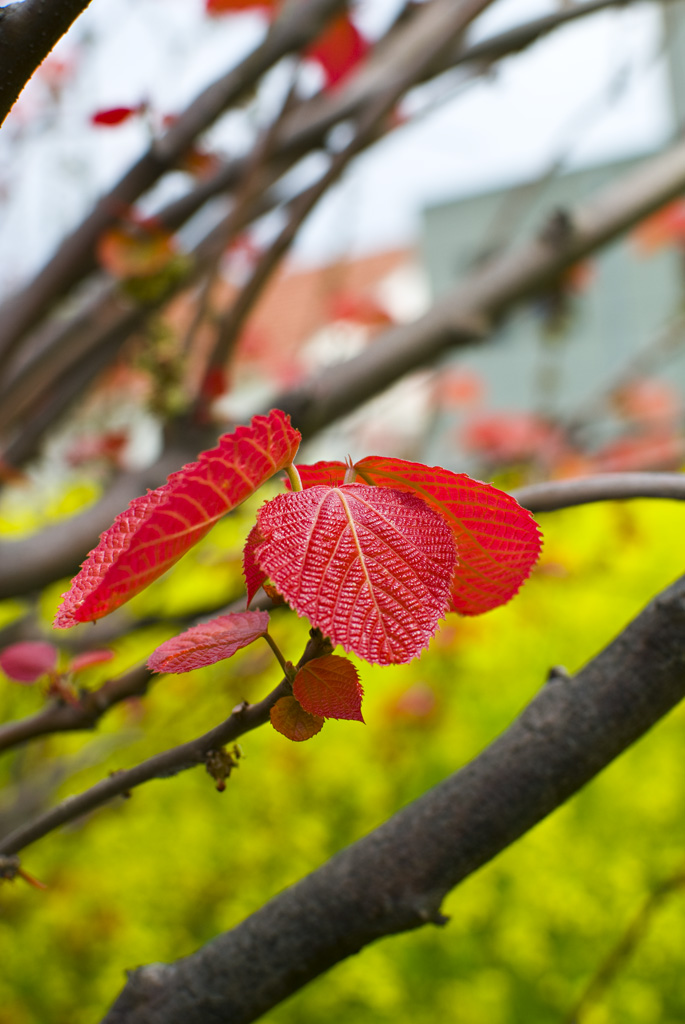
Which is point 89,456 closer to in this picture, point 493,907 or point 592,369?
point 493,907

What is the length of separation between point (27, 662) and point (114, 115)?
75cm

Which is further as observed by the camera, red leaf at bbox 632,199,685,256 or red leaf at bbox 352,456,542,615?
red leaf at bbox 632,199,685,256

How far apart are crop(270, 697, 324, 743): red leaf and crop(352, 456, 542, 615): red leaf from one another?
103 mm

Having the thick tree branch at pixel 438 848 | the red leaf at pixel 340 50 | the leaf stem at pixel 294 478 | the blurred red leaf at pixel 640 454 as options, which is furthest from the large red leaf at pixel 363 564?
the red leaf at pixel 340 50

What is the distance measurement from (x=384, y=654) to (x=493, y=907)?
5.62 feet

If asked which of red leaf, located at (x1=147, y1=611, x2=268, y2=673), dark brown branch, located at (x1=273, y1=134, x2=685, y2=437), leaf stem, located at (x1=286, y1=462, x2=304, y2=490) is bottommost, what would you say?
dark brown branch, located at (x1=273, y1=134, x2=685, y2=437)

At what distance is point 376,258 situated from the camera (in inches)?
350

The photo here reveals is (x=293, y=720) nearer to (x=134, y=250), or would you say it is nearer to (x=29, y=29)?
(x=29, y=29)

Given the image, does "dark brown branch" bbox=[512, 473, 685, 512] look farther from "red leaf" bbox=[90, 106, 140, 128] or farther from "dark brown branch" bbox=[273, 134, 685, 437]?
"red leaf" bbox=[90, 106, 140, 128]

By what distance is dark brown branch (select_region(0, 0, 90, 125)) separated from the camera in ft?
1.06

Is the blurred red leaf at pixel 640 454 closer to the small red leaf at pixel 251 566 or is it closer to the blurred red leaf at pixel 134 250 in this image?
the blurred red leaf at pixel 134 250

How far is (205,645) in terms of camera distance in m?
0.34

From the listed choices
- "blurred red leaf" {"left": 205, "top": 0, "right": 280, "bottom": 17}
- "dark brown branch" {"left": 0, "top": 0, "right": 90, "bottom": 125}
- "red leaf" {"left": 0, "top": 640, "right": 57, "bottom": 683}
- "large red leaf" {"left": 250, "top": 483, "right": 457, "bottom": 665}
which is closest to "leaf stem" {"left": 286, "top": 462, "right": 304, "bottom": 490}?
"large red leaf" {"left": 250, "top": 483, "right": 457, "bottom": 665}

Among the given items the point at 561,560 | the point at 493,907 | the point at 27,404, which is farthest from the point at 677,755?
the point at 27,404
